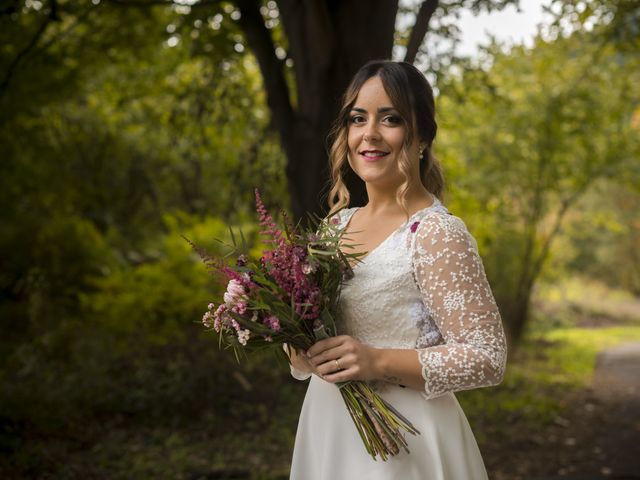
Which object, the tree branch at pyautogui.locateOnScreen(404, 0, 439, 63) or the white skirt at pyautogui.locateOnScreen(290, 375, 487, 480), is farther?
the tree branch at pyautogui.locateOnScreen(404, 0, 439, 63)

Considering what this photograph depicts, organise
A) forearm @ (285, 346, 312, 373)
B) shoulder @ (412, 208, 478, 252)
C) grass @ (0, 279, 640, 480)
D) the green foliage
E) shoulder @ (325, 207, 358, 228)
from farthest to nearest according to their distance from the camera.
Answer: the green foliage → grass @ (0, 279, 640, 480) → shoulder @ (325, 207, 358, 228) → forearm @ (285, 346, 312, 373) → shoulder @ (412, 208, 478, 252)

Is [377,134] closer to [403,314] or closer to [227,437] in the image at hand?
[403,314]

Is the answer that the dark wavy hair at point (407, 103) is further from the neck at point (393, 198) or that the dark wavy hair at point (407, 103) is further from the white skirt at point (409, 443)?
the white skirt at point (409, 443)

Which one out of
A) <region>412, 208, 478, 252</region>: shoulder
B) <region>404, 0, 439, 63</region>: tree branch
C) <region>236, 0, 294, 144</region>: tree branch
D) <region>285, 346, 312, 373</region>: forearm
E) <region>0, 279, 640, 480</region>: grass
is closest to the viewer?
<region>412, 208, 478, 252</region>: shoulder

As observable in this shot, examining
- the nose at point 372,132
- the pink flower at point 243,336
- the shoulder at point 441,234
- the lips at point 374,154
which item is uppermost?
the nose at point 372,132

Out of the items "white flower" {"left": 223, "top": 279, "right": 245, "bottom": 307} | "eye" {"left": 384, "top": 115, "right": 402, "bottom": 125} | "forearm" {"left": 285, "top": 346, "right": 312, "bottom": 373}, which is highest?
"eye" {"left": 384, "top": 115, "right": 402, "bottom": 125}

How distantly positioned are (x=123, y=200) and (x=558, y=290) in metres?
15.8

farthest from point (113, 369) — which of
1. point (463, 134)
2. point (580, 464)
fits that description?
point (463, 134)

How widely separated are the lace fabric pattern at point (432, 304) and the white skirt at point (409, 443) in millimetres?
86

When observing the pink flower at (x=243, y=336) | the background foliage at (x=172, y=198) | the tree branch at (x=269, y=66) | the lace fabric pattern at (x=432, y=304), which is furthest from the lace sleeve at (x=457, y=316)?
the tree branch at (x=269, y=66)

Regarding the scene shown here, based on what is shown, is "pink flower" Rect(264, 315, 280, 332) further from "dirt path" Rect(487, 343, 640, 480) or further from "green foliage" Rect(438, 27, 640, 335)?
"green foliage" Rect(438, 27, 640, 335)

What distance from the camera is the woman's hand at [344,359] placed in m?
1.92

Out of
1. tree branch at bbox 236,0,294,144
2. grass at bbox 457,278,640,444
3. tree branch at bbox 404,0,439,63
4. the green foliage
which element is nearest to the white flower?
tree branch at bbox 404,0,439,63

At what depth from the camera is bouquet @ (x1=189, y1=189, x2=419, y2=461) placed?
1.90m
